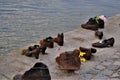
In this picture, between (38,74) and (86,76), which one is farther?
(86,76)

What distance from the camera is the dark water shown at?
8893mm

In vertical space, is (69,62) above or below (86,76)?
above

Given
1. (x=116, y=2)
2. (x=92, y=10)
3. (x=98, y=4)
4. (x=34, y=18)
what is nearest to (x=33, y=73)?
(x=34, y=18)

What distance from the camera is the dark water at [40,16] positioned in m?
8.89

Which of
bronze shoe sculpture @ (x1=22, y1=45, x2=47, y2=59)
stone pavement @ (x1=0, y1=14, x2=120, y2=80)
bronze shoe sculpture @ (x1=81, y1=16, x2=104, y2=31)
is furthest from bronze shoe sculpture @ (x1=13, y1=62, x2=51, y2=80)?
bronze shoe sculpture @ (x1=81, y1=16, x2=104, y2=31)

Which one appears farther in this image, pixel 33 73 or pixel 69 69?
pixel 69 69

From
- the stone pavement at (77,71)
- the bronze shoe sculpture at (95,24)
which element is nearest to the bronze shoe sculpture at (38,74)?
the stone pavement at (77,71)

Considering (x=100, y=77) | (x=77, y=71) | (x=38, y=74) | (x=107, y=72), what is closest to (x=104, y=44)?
(x=107, y=72)

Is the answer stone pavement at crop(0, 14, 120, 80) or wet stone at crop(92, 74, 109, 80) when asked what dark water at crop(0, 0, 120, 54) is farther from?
wet stone at crop(92, 74, 109, 80)

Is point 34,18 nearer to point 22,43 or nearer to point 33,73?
point 22,43

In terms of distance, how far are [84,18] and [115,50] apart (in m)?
5.57

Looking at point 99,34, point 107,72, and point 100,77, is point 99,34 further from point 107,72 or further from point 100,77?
point 100,77

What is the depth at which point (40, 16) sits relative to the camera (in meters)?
11.9

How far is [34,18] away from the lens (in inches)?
453
